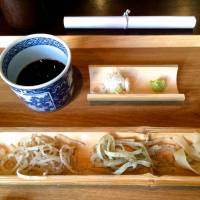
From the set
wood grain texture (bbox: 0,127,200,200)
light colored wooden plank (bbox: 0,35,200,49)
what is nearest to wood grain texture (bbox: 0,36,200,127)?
light colored wooden plank (bbox: 0,35,200,49)

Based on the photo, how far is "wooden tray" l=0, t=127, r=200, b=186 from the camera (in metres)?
0.55

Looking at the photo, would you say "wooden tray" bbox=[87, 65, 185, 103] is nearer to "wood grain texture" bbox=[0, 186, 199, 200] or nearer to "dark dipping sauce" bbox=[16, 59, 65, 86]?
"dark dipping sauce" bbox=[16, 59, 65, 86]

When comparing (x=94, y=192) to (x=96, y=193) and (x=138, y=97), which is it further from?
(x=138, y=97)

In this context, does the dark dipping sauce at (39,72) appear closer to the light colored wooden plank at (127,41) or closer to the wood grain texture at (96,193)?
the light colored wooden plank at (127,41)

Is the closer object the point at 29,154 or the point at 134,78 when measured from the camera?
the point at 29,154

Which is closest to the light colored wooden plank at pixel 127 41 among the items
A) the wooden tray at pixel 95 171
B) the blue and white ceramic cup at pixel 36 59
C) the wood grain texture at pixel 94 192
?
the blue and white ceramic cup at pixel 36 59

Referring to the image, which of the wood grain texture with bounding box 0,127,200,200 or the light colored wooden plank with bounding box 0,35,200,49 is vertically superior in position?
the light colored wooden plank with bounding box 0,35,200,49

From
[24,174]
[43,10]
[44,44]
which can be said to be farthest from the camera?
[43,10]

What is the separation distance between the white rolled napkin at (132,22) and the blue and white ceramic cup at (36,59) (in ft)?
0.62

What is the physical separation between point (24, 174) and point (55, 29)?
0.49 meters

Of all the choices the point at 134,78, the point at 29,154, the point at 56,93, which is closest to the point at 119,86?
the point at 134,78

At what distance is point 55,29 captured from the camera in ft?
2.85

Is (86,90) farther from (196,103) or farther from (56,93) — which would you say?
(196,103)

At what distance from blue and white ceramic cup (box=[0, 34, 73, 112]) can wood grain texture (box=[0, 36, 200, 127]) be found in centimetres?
4
